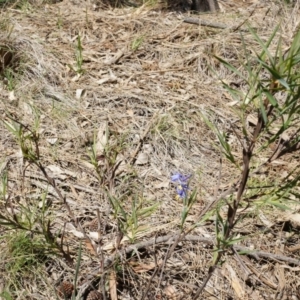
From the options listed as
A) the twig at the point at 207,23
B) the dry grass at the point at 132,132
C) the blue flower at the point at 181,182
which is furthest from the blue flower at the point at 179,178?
the twig at the point at 207,23

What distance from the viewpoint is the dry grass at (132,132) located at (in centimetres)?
199

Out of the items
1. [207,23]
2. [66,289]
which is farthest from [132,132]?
[207,23]

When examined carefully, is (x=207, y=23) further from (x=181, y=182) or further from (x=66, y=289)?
(x=66, y=289)

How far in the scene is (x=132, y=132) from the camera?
2.68 m

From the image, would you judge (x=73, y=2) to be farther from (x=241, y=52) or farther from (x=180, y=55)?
(x=241, y=52)

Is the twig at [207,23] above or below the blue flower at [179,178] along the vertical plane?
above

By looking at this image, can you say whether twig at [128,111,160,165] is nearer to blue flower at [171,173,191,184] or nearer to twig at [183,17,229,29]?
blue flower at [171,173,191,184]

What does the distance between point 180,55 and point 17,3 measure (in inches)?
55.3

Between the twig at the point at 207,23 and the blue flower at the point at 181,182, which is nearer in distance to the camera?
the blue flower at the point at 181,182

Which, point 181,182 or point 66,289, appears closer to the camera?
point 66,289

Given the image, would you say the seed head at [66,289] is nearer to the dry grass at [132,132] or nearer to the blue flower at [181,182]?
the dry grass at [132,132]

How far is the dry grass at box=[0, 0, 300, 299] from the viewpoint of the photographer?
1.99 metres

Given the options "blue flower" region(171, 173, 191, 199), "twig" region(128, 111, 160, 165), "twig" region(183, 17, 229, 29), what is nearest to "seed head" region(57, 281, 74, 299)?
"blue flower" region(171, 173, 191, 199)

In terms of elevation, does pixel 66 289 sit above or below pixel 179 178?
below
